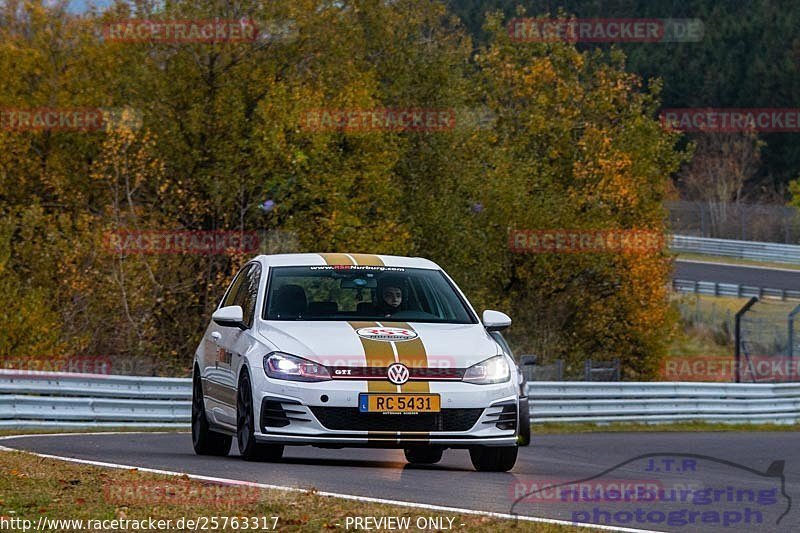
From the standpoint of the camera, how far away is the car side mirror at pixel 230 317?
11352mm

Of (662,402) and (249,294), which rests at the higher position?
(249,294)

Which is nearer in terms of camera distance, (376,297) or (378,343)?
(378,343)

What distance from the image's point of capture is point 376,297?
11875 mm

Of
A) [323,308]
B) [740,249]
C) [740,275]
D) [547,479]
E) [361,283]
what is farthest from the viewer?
[740,249]

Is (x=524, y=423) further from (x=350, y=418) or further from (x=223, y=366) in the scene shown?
(x=350, y=418)

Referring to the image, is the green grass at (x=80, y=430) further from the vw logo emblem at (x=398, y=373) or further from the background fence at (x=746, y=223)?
the background fence at (x=746, y=223)

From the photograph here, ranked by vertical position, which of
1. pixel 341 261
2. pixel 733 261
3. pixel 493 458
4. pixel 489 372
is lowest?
pixel 733 261

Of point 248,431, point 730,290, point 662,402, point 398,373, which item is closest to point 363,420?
point 398,373

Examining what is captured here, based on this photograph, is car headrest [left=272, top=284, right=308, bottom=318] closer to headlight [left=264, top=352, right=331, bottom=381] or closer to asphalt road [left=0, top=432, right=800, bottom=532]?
headlight [left=264, top=352, right=331, bottom=381]

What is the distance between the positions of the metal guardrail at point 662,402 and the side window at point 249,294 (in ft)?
42.2

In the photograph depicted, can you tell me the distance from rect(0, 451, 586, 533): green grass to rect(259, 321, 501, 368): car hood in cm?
142

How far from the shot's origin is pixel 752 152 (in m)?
99.9

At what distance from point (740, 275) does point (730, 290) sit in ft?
15.1

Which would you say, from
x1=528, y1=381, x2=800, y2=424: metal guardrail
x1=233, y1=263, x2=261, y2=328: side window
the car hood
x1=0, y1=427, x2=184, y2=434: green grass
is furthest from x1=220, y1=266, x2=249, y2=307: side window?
x1=528, y1=381, x2=800, y2=424: metal guardrail
